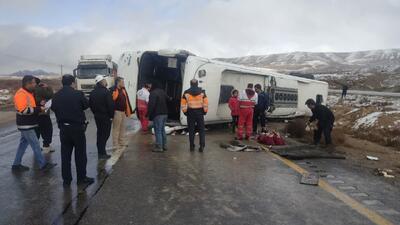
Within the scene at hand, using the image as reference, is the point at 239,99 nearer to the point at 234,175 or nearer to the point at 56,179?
the point at 234,175

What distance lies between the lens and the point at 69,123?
684cm

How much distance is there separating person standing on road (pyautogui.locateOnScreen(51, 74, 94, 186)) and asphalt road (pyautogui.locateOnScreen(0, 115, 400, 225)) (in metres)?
0.30

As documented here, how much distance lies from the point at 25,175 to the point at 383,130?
14.3 meters

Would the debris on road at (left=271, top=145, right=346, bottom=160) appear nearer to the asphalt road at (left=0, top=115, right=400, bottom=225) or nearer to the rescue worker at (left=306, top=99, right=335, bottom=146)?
the asphalt road at (left=0, top=115, right=400, bottom=225)

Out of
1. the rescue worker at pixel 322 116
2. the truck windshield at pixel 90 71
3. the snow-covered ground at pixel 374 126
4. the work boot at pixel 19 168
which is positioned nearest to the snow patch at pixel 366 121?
the snow-covered ground at pixel 374 126

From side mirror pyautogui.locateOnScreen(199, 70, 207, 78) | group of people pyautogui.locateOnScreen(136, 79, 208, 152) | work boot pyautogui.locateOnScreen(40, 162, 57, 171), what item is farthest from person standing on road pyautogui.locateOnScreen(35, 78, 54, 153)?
side mirror pyautogui.locateOnScreen(199, 70, 207, 78)

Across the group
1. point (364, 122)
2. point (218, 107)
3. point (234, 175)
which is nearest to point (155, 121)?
point (234, 175)

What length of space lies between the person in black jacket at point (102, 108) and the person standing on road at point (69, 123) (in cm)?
216

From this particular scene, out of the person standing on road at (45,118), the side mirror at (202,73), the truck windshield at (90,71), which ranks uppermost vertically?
the truck windshield at (90,71)

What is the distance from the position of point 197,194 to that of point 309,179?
2.19m

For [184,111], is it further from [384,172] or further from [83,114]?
[384,172]

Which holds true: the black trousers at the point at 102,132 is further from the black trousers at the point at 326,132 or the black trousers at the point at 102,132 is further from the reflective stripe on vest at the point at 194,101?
the black trousers at the point at 326,132

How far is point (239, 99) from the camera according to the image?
13000mm

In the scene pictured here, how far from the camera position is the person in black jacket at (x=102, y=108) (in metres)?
9.15
